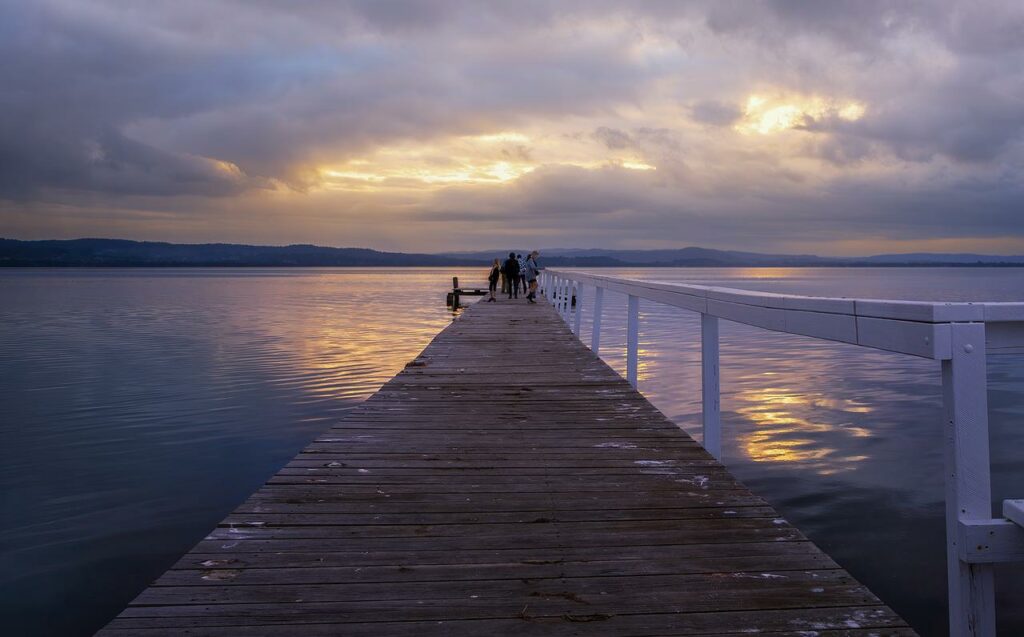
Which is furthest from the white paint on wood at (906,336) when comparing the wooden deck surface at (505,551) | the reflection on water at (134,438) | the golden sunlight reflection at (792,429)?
the golden sunlight reflection at (792,429)

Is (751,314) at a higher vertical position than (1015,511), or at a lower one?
higher

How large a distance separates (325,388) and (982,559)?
12.7 m

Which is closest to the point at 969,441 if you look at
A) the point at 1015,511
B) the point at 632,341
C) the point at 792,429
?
the point at 1015,511

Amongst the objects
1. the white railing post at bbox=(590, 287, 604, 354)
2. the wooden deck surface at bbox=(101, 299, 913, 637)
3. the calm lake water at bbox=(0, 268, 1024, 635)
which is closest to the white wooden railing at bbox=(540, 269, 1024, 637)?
the wooden deck surface at bbox=(101, 299, 913, 637)

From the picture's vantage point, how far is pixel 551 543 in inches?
115

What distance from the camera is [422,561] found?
2730 millimetres

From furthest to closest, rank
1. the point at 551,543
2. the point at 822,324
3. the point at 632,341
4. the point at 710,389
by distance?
the point at 632,341
the point at 710,389
the point at 551,543
the point at 822,324

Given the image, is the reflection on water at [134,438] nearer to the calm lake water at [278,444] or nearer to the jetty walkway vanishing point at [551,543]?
the calm lake water at [278,444]

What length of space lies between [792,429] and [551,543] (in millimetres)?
7751

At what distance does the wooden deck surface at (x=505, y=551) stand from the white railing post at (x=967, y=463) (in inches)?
8.7

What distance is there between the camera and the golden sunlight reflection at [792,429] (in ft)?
26.9

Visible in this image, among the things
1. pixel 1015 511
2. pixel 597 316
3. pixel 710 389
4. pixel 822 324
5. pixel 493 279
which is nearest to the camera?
pixel 1015 511

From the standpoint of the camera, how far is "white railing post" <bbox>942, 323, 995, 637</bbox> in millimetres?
1992

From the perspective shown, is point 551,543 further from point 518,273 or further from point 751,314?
point 518,273
